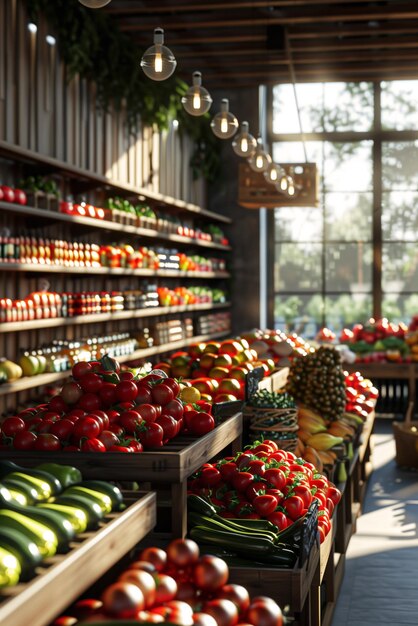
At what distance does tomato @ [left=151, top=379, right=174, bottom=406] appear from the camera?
3.07 m

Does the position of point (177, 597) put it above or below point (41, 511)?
below

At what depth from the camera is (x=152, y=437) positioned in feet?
9.10

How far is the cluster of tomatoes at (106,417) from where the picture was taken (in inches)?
107

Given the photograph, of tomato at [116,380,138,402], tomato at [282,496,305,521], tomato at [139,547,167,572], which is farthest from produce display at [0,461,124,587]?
tomato at [282,496,305,521]

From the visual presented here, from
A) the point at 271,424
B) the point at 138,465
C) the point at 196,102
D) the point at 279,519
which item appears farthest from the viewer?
the point at 196,102

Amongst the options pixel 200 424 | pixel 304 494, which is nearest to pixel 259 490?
pixel 304 494

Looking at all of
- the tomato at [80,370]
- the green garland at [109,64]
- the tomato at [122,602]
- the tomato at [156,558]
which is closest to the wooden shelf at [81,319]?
the green garland at [109,64]

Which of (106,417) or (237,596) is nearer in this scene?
(237,596)

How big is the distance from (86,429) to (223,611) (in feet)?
3.23

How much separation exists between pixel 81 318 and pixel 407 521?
2.63 meters

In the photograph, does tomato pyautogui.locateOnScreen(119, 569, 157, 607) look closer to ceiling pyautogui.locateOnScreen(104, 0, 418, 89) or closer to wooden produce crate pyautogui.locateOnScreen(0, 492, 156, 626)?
wooden produce crate pyautogui.locateOnScreen(0, 492, 156, 626)

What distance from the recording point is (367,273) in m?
11.6

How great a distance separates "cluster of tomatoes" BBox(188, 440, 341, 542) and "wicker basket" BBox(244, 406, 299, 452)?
611 millimetres

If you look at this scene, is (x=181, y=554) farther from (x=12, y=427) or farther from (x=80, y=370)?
(x=80, y=370)
